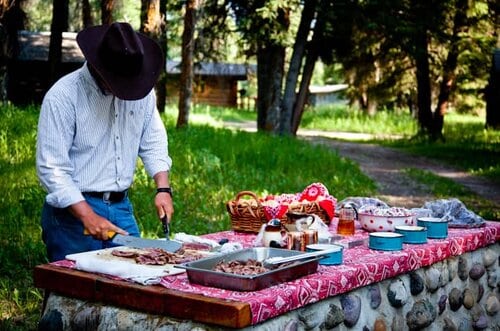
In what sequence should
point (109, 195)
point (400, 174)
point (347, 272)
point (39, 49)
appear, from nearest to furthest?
1. point (347, 272)
2. point (109, 195)
3. point (400, 174)
4. point (39, 49)

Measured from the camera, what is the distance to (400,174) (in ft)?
51.1

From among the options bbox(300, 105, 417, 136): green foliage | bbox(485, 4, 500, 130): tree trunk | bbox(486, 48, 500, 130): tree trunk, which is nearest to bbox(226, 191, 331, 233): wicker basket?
bbox(485, 4, 500, 130): tree trunk

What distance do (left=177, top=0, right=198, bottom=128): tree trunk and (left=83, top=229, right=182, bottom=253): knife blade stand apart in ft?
39.6

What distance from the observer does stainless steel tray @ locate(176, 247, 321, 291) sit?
11.1ft

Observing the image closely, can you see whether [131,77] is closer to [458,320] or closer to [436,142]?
[458,320]

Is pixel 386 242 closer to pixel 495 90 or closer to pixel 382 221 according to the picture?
pixel 382 221

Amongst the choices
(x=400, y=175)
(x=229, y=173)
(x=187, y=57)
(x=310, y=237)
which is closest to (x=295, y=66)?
(x=187, y=57)

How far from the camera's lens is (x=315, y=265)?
12.3 feet

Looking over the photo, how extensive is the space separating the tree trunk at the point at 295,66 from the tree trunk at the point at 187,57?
3293mm

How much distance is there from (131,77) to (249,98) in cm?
5051

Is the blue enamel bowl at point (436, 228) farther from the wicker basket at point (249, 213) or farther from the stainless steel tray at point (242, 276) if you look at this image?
the stainless steel tray at point (242, 276)

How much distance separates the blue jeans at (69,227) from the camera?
4.14 metres

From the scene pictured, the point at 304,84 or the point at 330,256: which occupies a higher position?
the point at 304,84

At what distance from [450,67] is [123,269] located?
19921mm
